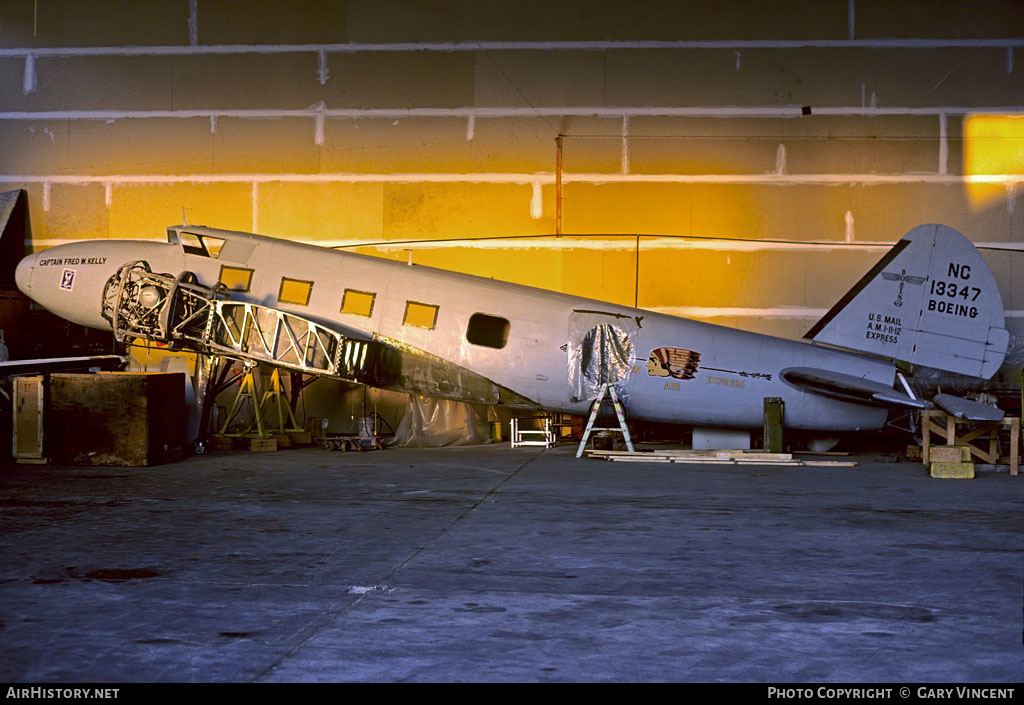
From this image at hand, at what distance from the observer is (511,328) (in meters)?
16.7

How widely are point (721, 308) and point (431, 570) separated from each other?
1326cm

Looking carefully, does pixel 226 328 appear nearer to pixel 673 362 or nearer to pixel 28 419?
pixel 28 419

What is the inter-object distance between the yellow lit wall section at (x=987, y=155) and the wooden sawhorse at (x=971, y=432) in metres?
6.13

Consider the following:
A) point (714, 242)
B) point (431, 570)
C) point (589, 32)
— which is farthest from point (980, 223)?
point (431, 570)

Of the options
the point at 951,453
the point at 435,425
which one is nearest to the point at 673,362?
the point at 951,453

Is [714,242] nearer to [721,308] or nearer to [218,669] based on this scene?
[721,308]

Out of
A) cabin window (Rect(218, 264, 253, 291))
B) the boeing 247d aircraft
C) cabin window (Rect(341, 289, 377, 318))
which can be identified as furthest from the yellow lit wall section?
cabin window (Rect(218, 264, 253, 291))

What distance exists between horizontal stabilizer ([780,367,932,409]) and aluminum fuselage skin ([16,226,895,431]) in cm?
17

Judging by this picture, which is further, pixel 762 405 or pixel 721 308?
pixel 721 308

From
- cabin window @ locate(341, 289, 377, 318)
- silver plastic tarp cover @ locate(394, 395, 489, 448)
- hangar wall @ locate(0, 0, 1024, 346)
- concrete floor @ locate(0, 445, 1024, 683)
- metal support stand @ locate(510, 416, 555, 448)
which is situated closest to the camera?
concrete floor @ locate(0, 445, 1024, 683)

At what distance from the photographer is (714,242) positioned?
19.9 metres

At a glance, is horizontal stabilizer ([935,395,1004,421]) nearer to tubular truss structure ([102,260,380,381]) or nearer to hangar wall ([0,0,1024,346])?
hangar wall ([0,0,1024,346])

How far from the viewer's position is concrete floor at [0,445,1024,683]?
539 centimetres

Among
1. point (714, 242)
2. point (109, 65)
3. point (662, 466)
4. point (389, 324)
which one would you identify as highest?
point (109, 65)
